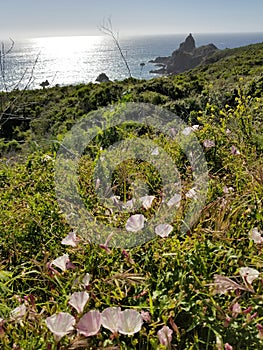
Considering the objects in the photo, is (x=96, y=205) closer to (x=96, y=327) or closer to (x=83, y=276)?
(x=83, y=276)

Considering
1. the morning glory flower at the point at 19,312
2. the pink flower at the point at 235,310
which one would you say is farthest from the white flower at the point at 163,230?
the morning glory flower at the point at 19,312

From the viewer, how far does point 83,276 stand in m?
0.97

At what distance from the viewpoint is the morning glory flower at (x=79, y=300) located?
2.79ft

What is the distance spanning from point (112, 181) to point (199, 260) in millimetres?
771

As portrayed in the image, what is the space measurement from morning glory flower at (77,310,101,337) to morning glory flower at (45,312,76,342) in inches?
0.9

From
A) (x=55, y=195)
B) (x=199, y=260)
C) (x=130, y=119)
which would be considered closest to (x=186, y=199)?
(x=199, y=260)

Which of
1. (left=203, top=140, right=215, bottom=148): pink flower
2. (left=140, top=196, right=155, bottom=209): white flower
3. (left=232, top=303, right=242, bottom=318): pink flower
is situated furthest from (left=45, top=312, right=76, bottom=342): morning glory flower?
(left=203, top=140, right=215, bottom=148): pink flower

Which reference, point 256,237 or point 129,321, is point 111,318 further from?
point 256,237

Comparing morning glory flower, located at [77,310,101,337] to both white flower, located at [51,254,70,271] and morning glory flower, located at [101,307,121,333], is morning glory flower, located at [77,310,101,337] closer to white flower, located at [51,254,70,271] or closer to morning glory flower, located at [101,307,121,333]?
morning glory flower, located at [101,307,121,333]

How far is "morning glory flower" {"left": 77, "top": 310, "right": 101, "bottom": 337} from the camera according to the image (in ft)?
2.57

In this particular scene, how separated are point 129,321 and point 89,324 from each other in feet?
0.29

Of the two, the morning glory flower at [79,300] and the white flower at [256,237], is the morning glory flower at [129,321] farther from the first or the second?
the white flower at [256,237]

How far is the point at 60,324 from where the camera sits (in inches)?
31.1

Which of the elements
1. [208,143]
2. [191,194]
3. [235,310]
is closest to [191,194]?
[191,194]
